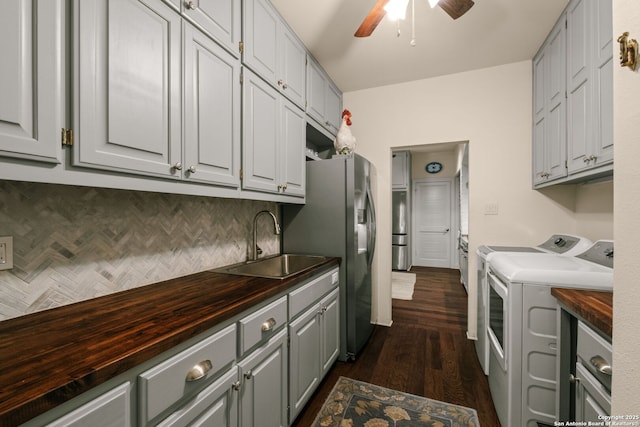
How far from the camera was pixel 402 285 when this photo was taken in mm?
4613

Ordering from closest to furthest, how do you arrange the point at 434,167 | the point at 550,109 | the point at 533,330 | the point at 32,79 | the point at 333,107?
the point at 32,79, the point at 533,330, the point at 550,109, the point at 333,107, the point at 434,167

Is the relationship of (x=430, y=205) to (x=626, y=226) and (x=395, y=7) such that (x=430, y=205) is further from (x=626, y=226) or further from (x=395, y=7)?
(x=626, y=226)

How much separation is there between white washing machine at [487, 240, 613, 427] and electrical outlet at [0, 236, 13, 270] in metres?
2.12

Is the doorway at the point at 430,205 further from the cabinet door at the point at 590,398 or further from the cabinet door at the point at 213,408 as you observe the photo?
the cabinet door at the point at 213,408

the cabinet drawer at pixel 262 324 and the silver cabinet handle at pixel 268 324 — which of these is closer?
the cabinet drawer at pixel 262 324

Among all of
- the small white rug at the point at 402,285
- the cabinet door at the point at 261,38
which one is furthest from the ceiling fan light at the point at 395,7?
the small white rug at the point at 402,285

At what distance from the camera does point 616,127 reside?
604 mm

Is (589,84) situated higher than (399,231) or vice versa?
(589,84)

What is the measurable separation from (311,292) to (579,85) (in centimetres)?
212

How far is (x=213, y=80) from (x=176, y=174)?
0.53 metres

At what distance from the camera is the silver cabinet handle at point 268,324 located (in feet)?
4.08

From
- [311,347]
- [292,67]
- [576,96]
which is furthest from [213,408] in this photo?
[576,96]

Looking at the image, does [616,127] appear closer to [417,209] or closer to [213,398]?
[213,398]

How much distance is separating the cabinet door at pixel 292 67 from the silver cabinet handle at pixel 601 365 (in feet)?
6.89
